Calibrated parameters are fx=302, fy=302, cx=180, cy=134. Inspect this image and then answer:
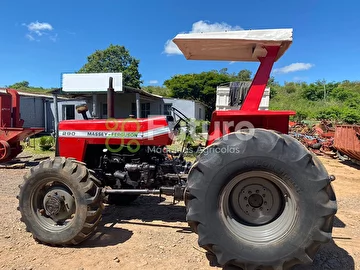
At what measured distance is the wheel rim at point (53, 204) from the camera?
11.6ft

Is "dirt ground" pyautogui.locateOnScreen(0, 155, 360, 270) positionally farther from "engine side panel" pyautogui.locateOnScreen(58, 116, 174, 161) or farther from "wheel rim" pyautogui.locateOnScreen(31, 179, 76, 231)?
"engine side panel" pyautogui.locateOnScreen(58, 116, 174, 161)

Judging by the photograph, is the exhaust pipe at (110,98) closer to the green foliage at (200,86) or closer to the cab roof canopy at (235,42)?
the cab roof canopy at (235,42)

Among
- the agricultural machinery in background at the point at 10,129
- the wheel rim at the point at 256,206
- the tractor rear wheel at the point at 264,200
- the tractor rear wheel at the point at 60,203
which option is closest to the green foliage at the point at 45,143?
the agricultural machinery in background at the point at 10,129

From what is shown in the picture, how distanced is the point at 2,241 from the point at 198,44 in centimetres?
329

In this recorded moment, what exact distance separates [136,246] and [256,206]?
1.48 m

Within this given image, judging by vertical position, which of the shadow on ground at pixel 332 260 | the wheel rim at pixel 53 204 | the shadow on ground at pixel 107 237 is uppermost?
the wheel rim at pixel 53 204

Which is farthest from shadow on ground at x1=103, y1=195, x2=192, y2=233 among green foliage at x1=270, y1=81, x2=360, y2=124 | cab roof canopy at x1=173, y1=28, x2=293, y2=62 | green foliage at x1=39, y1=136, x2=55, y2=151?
green foliage at x1=270, y1=81, x2=360, y2=124

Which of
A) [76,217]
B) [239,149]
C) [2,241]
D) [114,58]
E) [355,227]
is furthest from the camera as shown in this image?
[114,58]

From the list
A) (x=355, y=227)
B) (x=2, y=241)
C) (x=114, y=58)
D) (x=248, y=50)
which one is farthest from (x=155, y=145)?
(x=114, y=58)

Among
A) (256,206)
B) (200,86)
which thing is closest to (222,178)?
(256,206)

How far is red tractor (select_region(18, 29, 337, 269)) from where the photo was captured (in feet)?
8.84

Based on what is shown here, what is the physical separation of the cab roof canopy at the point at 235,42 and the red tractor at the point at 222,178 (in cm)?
1

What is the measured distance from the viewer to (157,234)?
12.7ft

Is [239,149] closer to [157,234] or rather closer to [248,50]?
[248,50]
